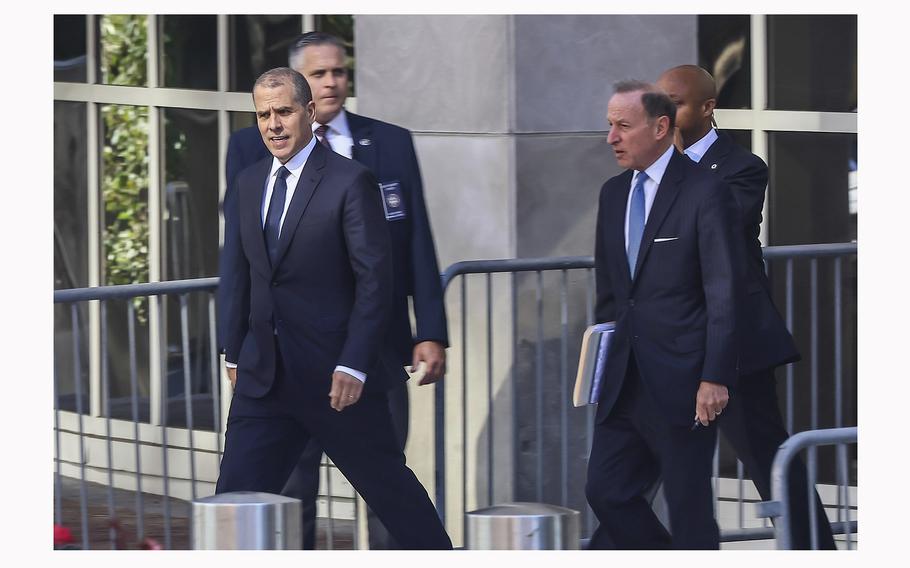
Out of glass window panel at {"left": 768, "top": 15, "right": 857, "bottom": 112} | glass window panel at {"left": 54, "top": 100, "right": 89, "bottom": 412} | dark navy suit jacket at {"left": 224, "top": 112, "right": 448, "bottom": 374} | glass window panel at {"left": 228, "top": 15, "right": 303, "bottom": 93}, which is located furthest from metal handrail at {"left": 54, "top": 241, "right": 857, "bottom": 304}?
glass window panel at {"left": 54, "top": 100, "right": 89, "bottom": 412}

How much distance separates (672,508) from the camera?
226 inches

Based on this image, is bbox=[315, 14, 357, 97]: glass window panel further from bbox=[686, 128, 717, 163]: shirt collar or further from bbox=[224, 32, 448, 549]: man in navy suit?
bbox=[686, 128, 717, 163]: shirt collar

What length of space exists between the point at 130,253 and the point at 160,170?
1.66 feet

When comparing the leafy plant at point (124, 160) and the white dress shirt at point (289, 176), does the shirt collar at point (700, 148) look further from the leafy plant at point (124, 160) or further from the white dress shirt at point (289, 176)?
the leafy plant at point (124, 160)

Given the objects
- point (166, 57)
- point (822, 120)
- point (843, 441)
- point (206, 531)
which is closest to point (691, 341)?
point (843, 441)

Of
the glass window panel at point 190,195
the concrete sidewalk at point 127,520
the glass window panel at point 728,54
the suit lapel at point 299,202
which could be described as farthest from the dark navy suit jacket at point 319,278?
the glass window panel at point 190,195

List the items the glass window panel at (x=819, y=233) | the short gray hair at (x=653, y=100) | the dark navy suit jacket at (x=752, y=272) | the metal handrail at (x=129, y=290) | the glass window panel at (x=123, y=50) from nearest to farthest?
the short gray hair at (x=653, y=100), the dark navy suit jacket at (x=752, y=272), the metal handrail at (x=129, y=290), the glass window panel at (x=819, y=233), the glass window panel at (x=123, y=50)

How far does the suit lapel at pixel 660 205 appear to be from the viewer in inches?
222

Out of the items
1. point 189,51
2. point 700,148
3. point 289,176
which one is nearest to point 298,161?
point 289,176

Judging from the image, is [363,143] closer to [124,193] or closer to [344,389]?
[344,389]

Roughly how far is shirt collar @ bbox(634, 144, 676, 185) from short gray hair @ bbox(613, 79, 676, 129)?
0.34 feet

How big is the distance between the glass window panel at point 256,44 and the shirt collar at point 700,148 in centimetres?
310
